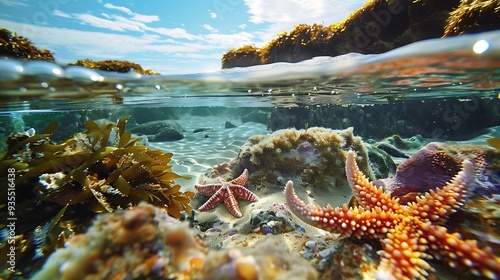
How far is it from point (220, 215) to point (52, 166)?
3.13 meters

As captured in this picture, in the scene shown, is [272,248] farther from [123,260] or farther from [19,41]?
[19,41]

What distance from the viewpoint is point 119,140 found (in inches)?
173

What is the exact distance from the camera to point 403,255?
1.95m

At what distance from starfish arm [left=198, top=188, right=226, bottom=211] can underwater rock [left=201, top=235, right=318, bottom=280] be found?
3.79 metres

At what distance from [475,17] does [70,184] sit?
372 inches

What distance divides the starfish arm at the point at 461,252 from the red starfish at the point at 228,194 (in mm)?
3370

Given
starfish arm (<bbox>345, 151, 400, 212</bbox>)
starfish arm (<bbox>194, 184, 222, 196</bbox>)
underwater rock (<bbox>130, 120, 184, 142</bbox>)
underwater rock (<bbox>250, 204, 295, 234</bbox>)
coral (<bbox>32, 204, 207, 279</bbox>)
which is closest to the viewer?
coral (<bbox>32, 204, 207, 279</bbox>)

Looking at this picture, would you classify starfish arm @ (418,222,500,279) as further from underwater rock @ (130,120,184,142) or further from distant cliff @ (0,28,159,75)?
underwater rock @ (130,120,184,142)

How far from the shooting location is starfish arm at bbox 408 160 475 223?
92.3 inches

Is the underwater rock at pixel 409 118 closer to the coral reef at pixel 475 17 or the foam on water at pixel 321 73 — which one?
the foam on water at pixel 321 73

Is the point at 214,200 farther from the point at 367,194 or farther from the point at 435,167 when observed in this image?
the point at 435,167

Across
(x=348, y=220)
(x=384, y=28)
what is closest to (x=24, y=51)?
(x=348, y=220)

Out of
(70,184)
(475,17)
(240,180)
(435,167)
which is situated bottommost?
(240,180)

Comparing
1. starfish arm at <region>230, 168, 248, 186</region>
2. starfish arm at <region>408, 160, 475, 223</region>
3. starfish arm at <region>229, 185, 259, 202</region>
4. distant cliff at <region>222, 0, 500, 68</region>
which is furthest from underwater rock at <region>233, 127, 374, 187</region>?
distant cliff at <region>222, 0, 500, 68</region>
